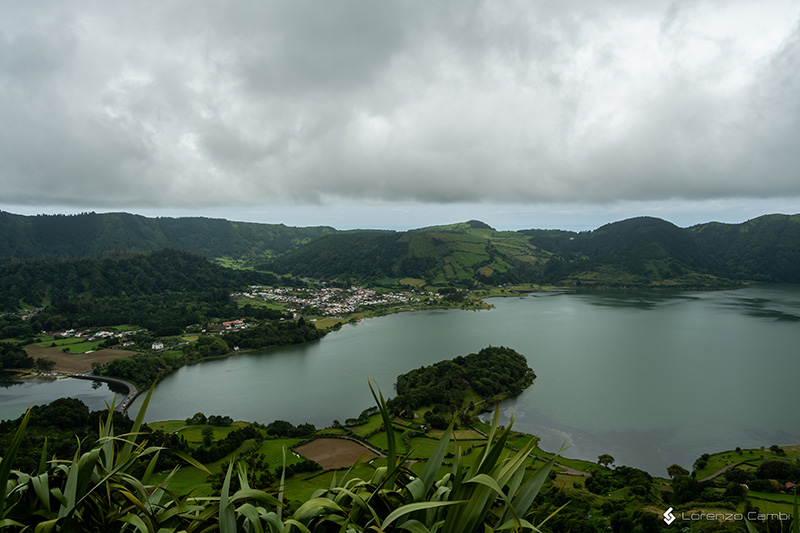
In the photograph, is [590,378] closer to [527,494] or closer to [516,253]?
[527,494]

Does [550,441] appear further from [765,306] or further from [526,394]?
[765,306]

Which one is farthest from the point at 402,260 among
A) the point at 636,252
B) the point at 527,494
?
the point at 527,494

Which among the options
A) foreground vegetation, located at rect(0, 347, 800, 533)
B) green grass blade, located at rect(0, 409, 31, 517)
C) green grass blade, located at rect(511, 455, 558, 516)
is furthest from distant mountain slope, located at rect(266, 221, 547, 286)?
green grass blade, located at rect(0, 409, 31, 517)

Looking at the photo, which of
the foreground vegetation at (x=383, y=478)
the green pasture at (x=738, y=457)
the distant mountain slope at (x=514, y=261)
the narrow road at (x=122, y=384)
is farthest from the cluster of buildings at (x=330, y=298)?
the green pasture at (x=738, y=457)

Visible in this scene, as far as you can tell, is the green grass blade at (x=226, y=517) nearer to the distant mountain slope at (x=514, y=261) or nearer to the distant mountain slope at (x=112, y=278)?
the distant mountain slope at (x=112, y=278)

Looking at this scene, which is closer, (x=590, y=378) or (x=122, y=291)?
(x=590, y=378)

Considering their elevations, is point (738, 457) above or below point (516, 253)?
below

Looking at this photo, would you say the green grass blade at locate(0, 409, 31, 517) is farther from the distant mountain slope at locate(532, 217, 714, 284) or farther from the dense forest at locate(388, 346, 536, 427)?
the distant mountain slope at locate(532, 217, 714, 284)
